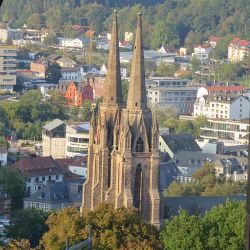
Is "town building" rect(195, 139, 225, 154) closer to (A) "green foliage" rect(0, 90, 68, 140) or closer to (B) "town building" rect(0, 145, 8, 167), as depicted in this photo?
(A) "green foliage" rect(0, 90, 68, 140)

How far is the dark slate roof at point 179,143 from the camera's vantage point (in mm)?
53375

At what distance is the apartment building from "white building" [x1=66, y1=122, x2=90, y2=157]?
22.0 metres

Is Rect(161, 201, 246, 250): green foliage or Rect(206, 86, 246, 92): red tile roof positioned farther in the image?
Rect(206, 86, 246, 92): red tile roof

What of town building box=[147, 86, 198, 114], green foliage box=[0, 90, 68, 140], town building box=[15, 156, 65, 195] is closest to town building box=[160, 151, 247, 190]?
town building box=[15, 156, 65, 195]

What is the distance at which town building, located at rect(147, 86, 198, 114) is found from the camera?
2817 inches

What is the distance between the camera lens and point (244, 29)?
105312 mm

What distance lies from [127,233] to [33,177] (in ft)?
60.7

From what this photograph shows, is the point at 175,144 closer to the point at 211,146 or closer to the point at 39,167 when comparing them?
the point at 211,146

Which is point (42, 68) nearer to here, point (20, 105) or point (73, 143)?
point (20, 105)

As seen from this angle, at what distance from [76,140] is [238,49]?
140 feet

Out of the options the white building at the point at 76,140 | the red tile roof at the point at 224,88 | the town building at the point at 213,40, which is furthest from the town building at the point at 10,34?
the white building at the point at 76,140

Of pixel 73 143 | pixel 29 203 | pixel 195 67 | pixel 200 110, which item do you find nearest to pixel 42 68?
pixel 195 67

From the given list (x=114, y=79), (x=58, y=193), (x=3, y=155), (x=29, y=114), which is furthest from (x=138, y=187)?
(x=29, y=114)

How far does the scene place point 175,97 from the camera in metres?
72.5
